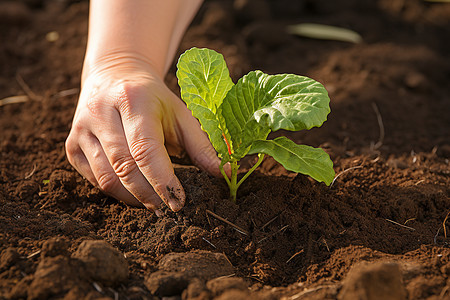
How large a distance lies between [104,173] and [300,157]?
75 cm

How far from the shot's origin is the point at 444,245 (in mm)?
1646

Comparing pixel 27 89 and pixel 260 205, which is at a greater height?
pixel 260 205

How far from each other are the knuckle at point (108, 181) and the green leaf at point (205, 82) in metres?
0.43

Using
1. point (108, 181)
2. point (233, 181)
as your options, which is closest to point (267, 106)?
point (233, 181)

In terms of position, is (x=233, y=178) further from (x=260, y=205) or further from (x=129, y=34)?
(x=129, y=34)

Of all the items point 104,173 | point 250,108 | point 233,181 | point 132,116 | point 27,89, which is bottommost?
point 27,89

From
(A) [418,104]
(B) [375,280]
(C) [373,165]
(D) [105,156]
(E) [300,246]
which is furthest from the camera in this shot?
(A) [418,104]

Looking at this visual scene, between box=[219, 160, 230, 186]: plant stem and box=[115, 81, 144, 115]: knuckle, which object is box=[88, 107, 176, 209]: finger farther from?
box=[219, 160, 230, 186]: plant stem

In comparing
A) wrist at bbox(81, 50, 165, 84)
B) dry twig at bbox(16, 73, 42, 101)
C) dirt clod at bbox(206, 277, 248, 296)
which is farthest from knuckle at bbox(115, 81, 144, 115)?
dry twig at bbox(16, 73, 42, 101)

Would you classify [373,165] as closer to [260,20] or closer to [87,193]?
[87,193]

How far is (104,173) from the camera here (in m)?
1.78

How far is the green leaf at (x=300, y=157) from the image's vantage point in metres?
1.54

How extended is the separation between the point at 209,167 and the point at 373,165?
0.77 m

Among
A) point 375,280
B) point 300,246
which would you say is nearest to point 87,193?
point 300,246
